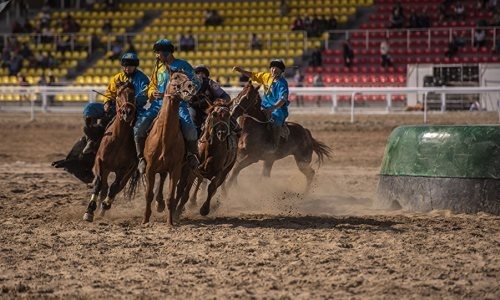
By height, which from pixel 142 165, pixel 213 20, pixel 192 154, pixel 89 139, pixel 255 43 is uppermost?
pixel 213 20

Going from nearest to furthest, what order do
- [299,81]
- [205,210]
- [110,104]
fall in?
[205,210]
[110,104]
[299,81]

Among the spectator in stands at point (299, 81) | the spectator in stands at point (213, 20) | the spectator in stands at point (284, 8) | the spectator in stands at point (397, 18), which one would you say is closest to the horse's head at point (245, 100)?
the spectator in stands at point (299, 81)

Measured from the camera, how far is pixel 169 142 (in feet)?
38.9

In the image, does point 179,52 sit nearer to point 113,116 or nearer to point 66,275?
point 113,116

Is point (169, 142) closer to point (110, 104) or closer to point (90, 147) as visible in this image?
point (110, 104)

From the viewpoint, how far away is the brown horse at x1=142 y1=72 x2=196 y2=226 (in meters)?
11.6

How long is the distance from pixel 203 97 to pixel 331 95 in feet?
63.1

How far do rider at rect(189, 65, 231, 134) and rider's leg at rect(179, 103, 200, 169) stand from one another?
1.12 m

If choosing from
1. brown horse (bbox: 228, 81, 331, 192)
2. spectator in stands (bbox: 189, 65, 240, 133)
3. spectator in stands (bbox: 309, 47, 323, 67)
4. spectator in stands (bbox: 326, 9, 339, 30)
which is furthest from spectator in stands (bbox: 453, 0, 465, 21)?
spectator in stands (bbox: 189, 65, 240, 133)

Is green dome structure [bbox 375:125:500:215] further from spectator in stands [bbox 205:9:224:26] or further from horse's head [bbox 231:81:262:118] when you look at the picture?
spectator in stands [bbox 205:9:224:26]

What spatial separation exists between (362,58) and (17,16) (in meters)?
17.3

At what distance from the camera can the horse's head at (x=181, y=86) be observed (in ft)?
37.8

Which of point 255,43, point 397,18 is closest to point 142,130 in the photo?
point 255,43

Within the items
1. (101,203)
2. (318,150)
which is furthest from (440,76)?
(101,203)
